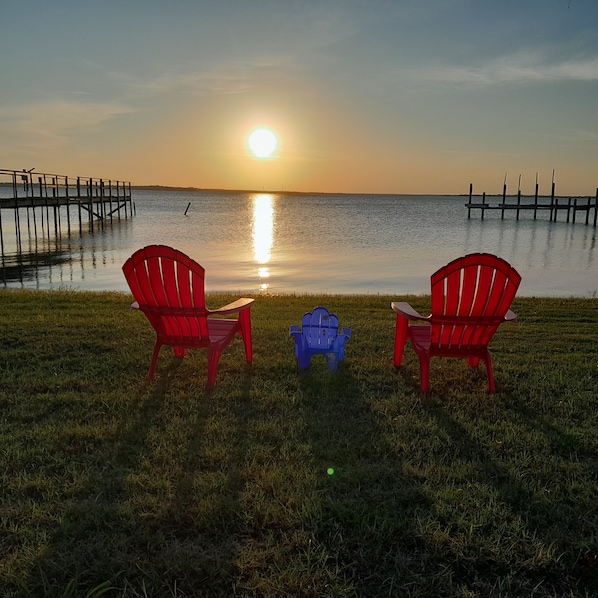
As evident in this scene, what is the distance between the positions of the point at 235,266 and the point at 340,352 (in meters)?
14.1

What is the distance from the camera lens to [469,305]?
4.20 meters

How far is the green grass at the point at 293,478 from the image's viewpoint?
2.17 m

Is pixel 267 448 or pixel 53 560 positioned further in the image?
pixel 267 448

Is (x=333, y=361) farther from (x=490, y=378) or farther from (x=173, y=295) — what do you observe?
(x=173, y=295)

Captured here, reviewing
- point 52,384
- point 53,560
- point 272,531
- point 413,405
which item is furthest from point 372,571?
point 52,384

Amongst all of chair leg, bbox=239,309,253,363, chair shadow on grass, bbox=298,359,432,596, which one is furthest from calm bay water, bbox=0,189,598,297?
chair shadow on grass, bbox=298,359,432,596

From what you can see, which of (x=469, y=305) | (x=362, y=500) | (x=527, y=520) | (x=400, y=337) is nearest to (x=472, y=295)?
(x=469, y=305)

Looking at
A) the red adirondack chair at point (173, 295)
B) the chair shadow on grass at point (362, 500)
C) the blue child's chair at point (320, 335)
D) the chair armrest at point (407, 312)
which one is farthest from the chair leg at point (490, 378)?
the red adirondack chair at point (173, 295)

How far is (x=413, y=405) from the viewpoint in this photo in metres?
3.97

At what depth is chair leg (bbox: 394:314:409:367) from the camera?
15.6 feet

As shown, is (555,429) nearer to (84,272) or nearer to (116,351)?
(116,351)

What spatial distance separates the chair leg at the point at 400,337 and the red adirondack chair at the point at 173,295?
1.65m

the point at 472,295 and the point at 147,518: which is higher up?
the point at 472,295

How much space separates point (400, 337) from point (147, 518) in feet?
9.69
